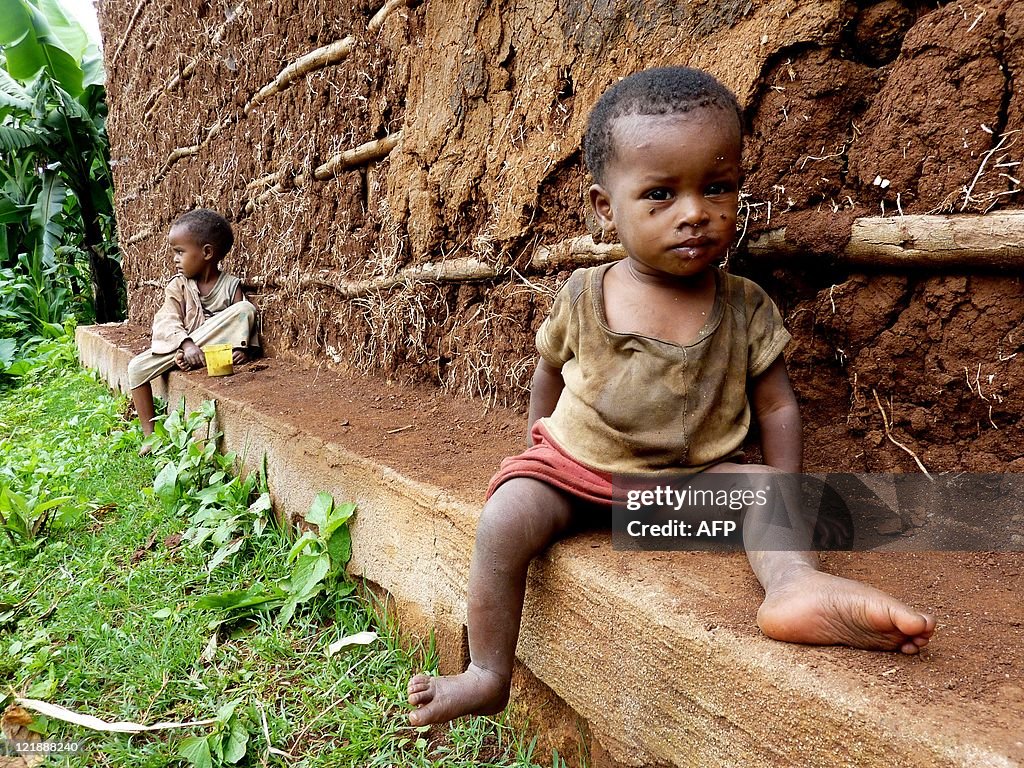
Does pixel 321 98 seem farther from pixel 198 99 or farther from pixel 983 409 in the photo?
pixel 983 409

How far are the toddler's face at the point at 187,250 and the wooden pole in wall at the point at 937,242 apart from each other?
375 centimetres

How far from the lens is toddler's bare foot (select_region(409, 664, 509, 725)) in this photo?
54.5 inches

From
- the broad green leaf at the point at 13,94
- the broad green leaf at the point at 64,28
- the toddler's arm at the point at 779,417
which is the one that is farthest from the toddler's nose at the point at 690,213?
the broad green leaf at the point at 64,28

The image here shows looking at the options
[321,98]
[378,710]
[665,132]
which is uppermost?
[321,98]

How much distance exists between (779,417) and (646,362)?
0.29 m

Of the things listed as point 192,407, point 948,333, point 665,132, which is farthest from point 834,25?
point 192,407

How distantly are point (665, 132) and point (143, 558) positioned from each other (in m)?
2.40

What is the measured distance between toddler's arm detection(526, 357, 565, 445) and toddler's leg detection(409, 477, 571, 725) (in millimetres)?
245

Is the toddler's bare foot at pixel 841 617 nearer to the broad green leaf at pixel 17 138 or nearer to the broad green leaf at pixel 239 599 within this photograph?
the broad green leaf at pixel 239 599

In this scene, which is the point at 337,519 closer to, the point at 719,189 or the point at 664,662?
the point at 664,662

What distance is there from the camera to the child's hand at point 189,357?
13.8 feet

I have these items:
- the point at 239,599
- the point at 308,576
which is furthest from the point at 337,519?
the point at 239,599

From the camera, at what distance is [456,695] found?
1.41 meters

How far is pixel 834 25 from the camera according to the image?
4.88ft
